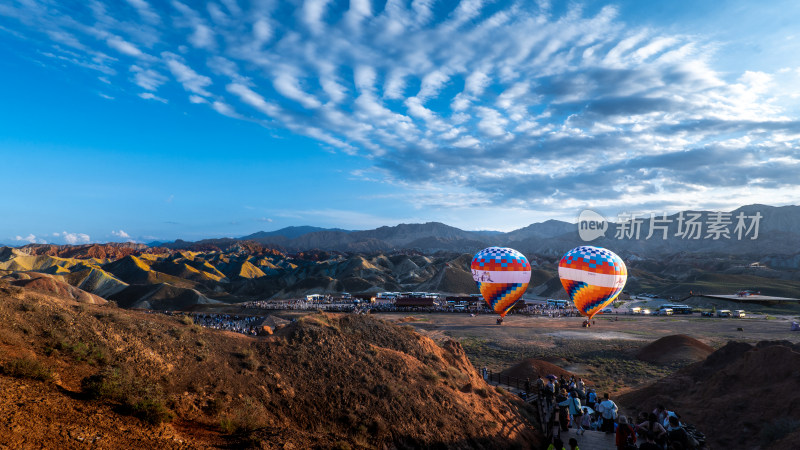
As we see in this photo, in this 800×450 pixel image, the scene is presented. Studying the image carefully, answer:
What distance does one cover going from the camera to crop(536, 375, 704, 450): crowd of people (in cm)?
1212

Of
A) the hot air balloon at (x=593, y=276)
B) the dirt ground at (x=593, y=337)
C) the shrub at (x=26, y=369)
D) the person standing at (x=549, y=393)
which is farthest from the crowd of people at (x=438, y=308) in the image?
the shrub at (x=26, y=369)

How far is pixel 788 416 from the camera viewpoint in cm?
1588

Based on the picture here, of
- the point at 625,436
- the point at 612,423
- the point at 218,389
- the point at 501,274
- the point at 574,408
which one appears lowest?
the point at 612,423

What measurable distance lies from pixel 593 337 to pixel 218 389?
48476 mm

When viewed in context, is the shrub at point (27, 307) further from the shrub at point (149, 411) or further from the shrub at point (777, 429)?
the shrub at point (777, 429)

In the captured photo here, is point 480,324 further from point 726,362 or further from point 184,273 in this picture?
point 184,273

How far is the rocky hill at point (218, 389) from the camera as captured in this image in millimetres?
7797

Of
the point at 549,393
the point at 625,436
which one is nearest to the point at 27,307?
the point at 625,436

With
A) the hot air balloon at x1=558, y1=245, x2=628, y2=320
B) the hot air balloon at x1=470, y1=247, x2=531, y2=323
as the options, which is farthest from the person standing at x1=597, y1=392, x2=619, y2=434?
the hot air balloon at x1=470, y1=247, x2=531, y2=323

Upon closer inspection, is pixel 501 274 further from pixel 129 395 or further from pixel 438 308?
pixel 129 395

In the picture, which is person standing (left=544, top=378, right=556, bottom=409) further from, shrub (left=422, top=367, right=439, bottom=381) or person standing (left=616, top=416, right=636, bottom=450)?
shrub (left=422, top=367, right=439, bottom=381)

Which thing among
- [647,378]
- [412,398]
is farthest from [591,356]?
[412,398]

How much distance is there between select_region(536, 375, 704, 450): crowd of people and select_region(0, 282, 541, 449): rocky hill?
4.93 ft

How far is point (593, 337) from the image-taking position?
162ft
